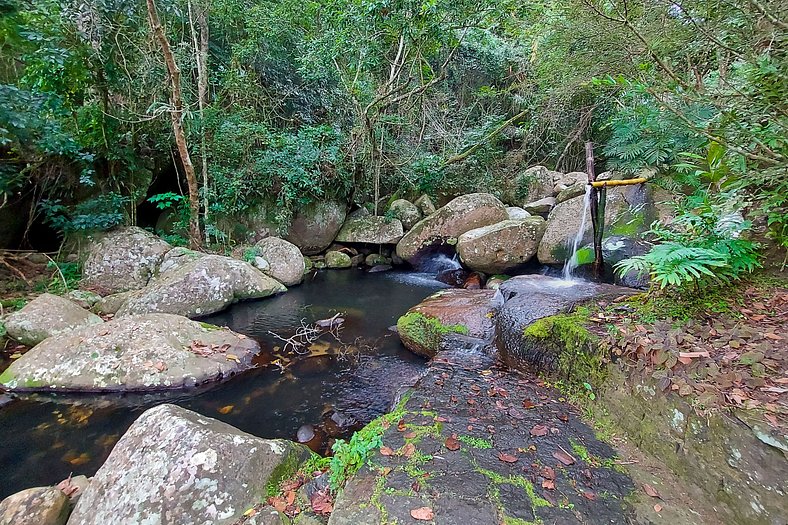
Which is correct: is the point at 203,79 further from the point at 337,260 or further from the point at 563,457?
the point at 563,457

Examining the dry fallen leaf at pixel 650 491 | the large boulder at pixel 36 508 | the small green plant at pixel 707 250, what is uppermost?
the small green plant at pixel 707 250

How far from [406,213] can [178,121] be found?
6044 mm

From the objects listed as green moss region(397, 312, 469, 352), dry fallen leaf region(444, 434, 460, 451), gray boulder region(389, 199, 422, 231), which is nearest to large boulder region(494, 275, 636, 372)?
green moss region(397, 312, 469, 352)

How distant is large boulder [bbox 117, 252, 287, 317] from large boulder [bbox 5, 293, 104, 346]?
0.74 meters

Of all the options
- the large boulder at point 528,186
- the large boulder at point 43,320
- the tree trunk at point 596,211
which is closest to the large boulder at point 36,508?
the large boulder at point 43,320

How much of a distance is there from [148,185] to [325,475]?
890cm

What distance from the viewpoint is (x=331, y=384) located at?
15.7 feet

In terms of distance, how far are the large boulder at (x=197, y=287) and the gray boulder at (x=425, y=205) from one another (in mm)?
5287

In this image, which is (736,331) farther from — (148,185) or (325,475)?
(148,185)

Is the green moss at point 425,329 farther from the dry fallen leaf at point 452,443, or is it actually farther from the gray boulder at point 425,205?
the gray boulder at point 425,205

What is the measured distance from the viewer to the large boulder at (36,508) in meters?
2.34

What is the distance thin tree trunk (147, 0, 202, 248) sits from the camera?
6688 millimetres

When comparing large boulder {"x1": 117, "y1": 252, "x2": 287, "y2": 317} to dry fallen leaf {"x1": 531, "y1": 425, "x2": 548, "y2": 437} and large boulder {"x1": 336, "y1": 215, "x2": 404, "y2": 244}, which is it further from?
dry fallen leaf {"x1": 531, "y1": 425, "x2": 548, "y2": 437}

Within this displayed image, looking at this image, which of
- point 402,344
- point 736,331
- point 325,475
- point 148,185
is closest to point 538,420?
point 736,331
